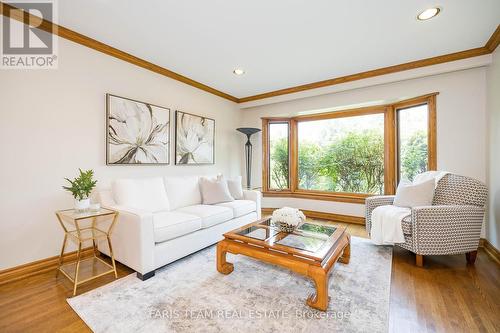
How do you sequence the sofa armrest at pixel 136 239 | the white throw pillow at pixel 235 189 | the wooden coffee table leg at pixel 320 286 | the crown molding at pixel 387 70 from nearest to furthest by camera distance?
the wooden coffee table leg at pixel 320 286 < the sofa armrest at pixel 136 239 < the crown molding at pixel 387 70 < the white throw pillow at pixel 235 189

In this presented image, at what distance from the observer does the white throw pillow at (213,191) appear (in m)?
3.29

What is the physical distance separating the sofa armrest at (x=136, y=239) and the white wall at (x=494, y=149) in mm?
3775

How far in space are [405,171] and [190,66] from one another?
3.79m

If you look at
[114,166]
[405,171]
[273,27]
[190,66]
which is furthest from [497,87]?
[114,166]

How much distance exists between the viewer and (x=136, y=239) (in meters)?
2.02

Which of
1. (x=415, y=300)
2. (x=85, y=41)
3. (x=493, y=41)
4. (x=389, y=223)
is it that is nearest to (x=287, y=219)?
(x=415, y=300)

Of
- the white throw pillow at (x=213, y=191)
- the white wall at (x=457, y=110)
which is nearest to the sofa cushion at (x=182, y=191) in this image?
the white throw pillow at (x=213, y=191)

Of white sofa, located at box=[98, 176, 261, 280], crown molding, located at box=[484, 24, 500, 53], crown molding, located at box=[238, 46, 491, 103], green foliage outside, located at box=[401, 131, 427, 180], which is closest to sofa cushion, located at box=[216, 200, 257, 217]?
white sofa, located at box=[98, 176, 261, 280]

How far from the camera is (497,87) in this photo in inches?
99.0

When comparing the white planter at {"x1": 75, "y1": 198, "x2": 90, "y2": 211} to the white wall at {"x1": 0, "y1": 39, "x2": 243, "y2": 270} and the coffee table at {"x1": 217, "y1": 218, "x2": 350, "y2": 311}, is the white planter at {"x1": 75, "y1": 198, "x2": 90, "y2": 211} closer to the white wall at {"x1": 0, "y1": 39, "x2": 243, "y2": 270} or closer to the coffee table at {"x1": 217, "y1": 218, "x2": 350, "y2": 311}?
the white wall at {"x1": 0, "y1": 39, "x2": 243, "y2": 270}

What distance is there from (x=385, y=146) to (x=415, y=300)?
8.83 ft

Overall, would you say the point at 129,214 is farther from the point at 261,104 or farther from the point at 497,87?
the point at 497,87

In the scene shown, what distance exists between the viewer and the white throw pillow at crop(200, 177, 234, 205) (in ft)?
10.8

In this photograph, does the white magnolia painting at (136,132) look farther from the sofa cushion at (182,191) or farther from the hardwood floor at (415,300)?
the hardwood floor at (415,300)
